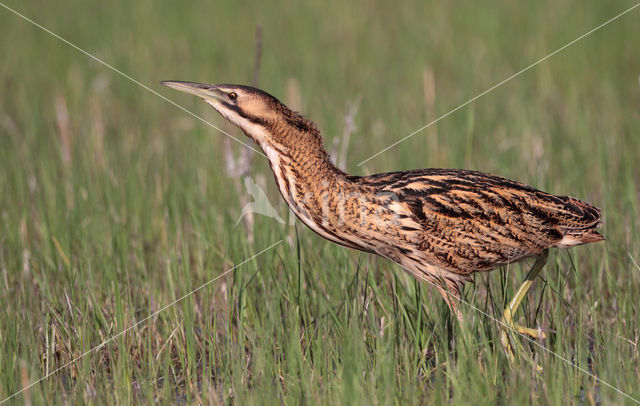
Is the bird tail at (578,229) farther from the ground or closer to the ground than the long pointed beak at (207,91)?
closer to the ground

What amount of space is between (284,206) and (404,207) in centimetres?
185

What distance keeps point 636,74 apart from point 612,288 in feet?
12.4

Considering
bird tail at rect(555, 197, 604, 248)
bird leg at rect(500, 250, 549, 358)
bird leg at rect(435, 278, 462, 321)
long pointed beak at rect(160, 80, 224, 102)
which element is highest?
long pointed beak at rect(160, 80, 224, 102)

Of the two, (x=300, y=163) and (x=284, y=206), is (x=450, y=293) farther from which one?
(x=284, y=206)

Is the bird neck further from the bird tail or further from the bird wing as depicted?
the bird tail

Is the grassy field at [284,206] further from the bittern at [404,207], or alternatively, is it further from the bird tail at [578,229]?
the bird tail at [578,229]

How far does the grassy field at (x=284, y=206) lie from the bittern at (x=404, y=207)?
165 millimetres

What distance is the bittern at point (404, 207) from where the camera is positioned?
11.5ft

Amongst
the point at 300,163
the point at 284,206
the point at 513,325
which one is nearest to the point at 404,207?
the point at 300,163

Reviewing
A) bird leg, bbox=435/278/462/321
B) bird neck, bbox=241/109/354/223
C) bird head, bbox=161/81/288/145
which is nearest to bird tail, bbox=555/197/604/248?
bird leg, bbox=435/278/462/321

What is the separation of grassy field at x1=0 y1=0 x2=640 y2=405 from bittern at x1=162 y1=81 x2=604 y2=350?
0.17m

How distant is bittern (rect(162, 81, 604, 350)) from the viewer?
3.51 metres

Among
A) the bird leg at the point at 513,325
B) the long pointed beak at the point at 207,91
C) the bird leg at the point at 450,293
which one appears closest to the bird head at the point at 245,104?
the long pointed beak at the point at 207,91

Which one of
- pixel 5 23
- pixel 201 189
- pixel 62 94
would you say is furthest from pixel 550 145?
pixel 5 23
